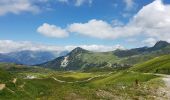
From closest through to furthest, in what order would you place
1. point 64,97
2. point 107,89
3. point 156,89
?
point 64,97, point 107,89, point 156,89

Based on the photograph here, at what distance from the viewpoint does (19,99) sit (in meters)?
61.8

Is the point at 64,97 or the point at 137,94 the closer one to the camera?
the point at 64,97

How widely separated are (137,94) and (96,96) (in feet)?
38.2

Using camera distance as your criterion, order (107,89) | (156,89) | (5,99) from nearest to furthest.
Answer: (5,99) < (107,89) < (156,89)

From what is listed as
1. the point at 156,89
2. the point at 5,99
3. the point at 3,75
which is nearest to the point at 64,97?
the point at 5,99

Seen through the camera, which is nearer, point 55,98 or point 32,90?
point 55,98

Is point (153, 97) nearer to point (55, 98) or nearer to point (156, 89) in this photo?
point (156, 89)

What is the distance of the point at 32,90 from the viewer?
240ft

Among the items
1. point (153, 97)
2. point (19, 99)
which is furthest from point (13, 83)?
point (153, 97)

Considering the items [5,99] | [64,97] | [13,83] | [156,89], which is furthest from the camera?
[156,89]

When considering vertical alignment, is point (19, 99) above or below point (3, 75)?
below

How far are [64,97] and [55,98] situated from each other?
264 centimetres

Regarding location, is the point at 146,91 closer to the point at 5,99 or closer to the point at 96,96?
the point at 96,96

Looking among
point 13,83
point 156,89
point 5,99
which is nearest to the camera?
point 5,99
